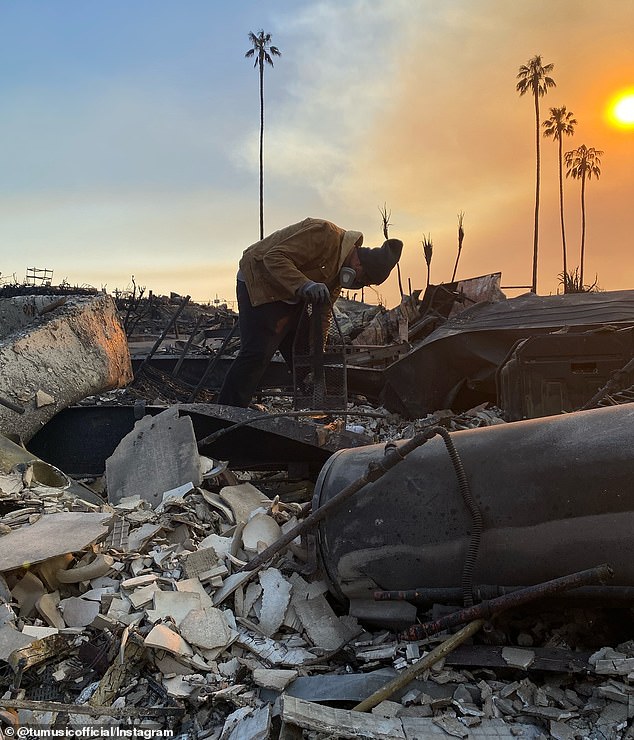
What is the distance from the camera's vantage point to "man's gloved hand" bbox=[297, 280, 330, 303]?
179 inches

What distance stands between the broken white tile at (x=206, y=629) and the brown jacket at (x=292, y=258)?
295 cm

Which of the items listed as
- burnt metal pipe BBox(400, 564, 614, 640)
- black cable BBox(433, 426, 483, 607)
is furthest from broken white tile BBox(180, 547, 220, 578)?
black cable BBox(433, 426, 483, 607)

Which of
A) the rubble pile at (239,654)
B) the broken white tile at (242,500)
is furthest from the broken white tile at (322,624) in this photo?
the broken white tile at (242,500)

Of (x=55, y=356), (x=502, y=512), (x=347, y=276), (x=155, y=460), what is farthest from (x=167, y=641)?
(x=347, y=276)

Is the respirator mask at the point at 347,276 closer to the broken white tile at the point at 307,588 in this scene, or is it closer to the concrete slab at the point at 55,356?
the concrete slab at the point at 55,356

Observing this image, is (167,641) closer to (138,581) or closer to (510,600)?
(138,581)

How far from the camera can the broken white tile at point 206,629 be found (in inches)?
79.1

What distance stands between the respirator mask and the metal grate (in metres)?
0.27

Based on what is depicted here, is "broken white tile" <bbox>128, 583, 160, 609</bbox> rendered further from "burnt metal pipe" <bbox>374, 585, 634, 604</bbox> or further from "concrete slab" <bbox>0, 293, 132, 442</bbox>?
"concrete slab" <bbox>0, 293, 132, 442</bbox>

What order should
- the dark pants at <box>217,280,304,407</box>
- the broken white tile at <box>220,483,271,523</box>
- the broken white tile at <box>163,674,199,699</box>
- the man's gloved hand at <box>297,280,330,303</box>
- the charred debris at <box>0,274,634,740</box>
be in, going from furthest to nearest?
1. the dark pants at <box>217,280,304,407</box>
2. the man's gloved hand at <box>297,280,330,303</box>
3. the broken white tile at <box>220,483,271,523</box>
4. the broken white tile at <box>163,674,199,699</box>
5. the charred debris at <box>0,274,634,740</box>

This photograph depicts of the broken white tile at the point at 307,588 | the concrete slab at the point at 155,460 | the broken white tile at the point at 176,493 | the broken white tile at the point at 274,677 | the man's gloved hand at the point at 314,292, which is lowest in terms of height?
the broken white tile at the point at 274,677

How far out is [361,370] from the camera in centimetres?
644

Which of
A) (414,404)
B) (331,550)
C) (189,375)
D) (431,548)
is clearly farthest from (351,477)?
(189,375)

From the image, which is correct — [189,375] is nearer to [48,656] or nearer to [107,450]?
[107,450]
